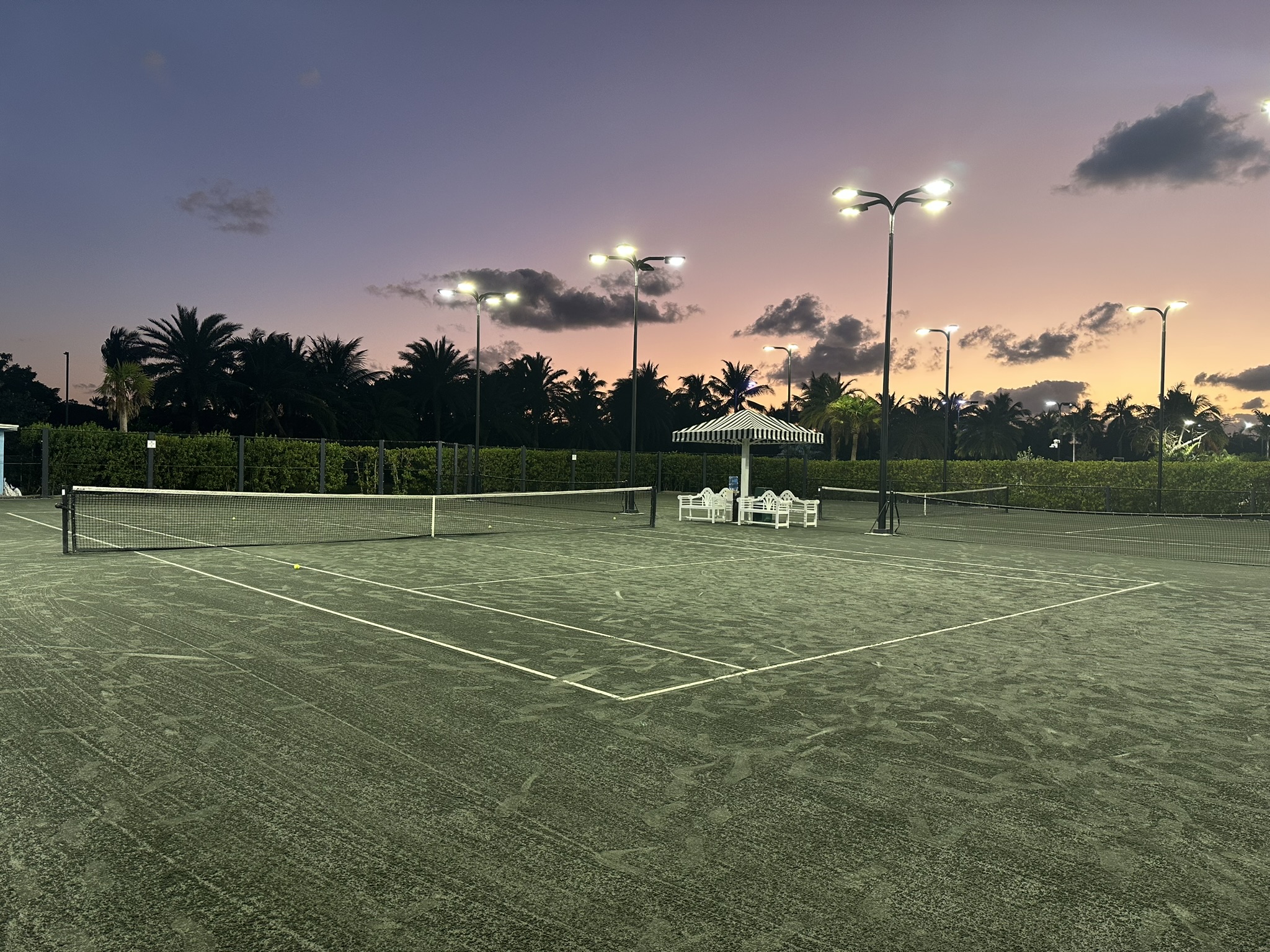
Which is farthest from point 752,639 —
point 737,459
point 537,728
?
point 737,459

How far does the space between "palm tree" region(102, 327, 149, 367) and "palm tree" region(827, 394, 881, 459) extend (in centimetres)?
4622

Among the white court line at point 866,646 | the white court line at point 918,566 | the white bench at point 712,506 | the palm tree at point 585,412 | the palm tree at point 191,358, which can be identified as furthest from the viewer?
the palm tree at point 585,412

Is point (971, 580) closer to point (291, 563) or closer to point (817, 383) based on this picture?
point (291, 563)

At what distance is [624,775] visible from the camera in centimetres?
480

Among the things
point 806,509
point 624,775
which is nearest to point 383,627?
point 624,775

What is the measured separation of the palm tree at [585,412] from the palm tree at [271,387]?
2187 centimetres

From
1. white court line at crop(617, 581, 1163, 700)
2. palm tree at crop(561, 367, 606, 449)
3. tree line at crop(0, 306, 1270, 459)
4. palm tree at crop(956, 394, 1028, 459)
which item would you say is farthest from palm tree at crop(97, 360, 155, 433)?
palm tree at crop(956, 394, 1028, 459)

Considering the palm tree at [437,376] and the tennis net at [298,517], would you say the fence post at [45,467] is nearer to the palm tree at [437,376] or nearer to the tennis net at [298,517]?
the tennis net at [298,517]

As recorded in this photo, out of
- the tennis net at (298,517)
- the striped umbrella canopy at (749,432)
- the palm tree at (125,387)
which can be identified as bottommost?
the tennis net at (298,517)

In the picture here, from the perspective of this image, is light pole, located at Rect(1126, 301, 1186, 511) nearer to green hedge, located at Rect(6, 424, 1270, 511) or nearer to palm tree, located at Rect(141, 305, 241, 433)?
green hedge, located at Rect(6, 424, 1270, 511)

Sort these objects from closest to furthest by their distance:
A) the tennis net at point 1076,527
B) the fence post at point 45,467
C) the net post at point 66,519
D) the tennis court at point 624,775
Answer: the tennis court at point 624,775 → the net post at point 66,519 → the tennis net at point 1076,527 → the fence post at point 45,467

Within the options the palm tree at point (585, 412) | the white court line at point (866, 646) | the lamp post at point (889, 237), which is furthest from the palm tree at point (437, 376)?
the white court line at point (866, 646)

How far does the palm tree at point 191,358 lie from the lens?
1699 inches

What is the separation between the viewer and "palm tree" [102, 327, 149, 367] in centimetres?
4375
